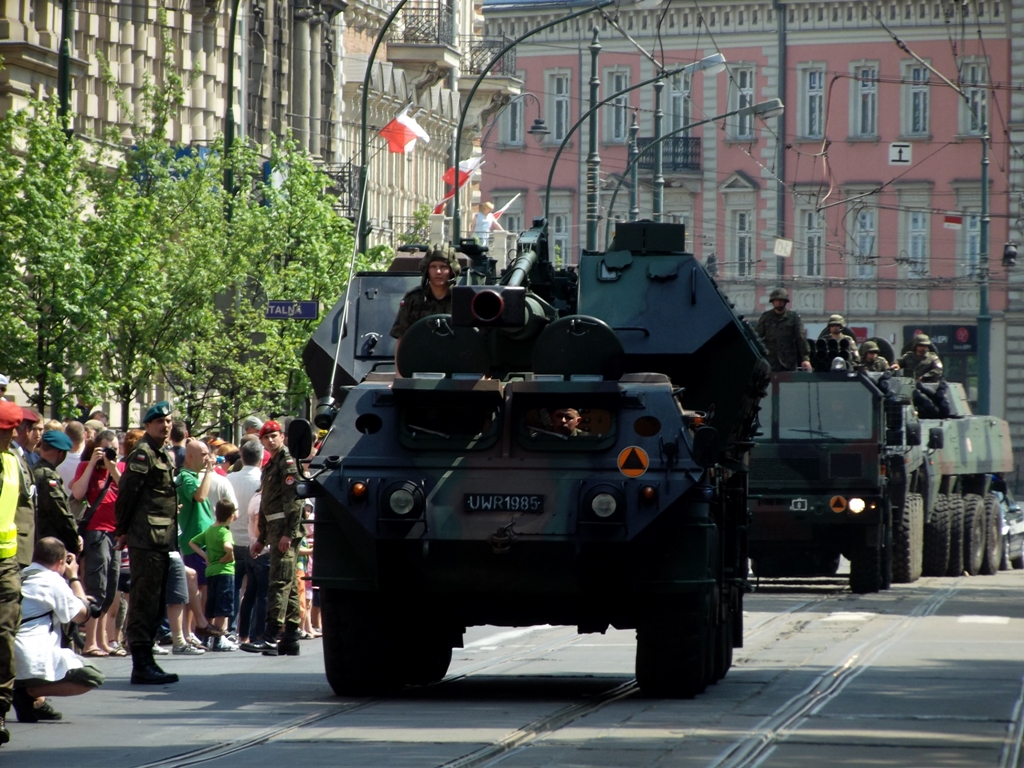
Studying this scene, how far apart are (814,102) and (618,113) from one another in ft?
Result: 19.2

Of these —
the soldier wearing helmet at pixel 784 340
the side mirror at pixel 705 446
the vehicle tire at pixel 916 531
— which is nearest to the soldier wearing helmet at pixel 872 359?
the vehicle tire at pixel 916 531

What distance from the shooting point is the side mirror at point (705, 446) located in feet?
42.8

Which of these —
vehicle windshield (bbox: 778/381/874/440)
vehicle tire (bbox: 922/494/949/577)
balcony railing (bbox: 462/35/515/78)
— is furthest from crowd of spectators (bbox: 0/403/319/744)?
balcony railing (bbox: 462/35/515/78)

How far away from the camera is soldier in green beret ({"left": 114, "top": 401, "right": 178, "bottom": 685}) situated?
14414 millimetres

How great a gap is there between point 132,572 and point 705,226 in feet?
174

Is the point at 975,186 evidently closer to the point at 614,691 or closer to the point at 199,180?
the point at 199,180

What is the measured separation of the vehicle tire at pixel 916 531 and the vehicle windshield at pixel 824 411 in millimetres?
2117

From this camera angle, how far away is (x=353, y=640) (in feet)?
44.8

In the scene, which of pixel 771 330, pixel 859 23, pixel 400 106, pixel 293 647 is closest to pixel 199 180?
pixel 771 330

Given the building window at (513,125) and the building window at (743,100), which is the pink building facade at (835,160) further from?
the building window at (513,125)

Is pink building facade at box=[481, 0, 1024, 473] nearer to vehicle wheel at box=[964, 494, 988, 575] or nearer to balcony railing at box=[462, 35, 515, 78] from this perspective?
balcony railing at box=[462, 35, 515, 78]

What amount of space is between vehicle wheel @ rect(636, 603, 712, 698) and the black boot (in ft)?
9.72

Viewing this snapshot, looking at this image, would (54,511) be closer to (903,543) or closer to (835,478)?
(835,478)

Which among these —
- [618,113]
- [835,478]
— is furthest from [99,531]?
[618,113]
